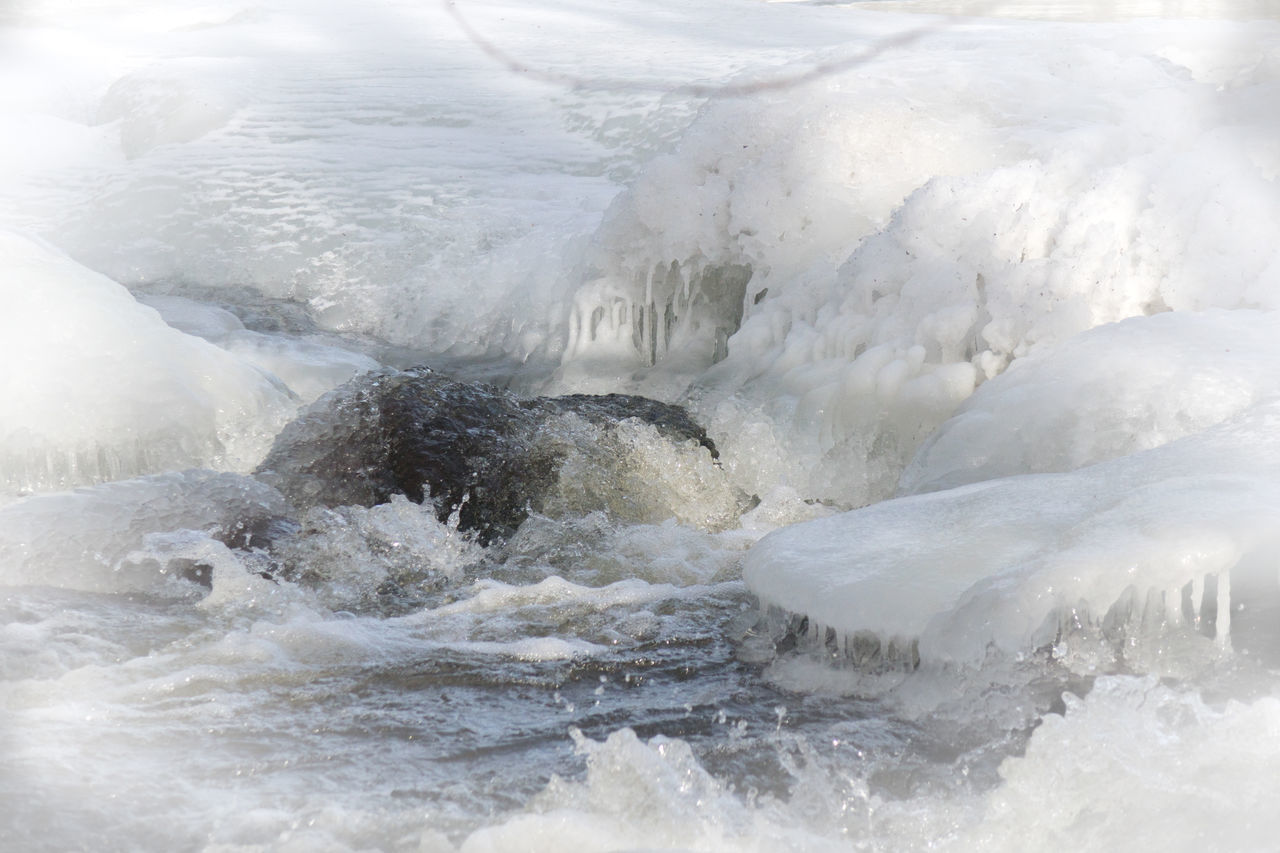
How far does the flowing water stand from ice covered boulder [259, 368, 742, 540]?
23 millimetres

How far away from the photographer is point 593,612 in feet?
8.60

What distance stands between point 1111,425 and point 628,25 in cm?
900

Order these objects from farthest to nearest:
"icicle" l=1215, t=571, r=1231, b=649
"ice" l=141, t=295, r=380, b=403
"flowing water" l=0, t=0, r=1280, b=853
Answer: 1. "ice" l=141, t=295, r=380, b=403
2. "icicle" l=1215, t=571, r=1231, b=649
3. "flowing water" l=0, t=0, r=1280, b=853

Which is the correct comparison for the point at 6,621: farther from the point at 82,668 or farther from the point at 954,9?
the point at 954,9

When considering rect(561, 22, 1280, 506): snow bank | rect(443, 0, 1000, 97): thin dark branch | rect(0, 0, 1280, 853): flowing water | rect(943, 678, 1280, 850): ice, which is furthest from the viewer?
rect(443, 0, 1000, 97): thin dark branch

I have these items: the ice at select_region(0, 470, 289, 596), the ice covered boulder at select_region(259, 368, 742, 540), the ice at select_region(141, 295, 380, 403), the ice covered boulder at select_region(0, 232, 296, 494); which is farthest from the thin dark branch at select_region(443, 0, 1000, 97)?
the ice at select_region(0, 470, 289, 596)

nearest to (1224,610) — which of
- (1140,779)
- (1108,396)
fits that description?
(1140,779)

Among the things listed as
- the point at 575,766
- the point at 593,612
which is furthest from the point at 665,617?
the point at 575,766

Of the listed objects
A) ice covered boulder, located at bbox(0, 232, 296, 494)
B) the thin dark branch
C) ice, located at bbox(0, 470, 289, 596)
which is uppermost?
the thin dark branch

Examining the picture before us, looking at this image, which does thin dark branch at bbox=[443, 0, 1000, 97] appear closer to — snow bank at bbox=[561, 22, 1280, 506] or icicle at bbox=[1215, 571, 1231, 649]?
snow bank at bbox=[561, 22, 1280, 506]

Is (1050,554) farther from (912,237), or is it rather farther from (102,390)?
(102,390)

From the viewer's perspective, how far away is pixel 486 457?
3592 mm

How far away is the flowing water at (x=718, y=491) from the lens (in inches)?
67.6

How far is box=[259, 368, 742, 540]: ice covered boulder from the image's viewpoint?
3.42m
